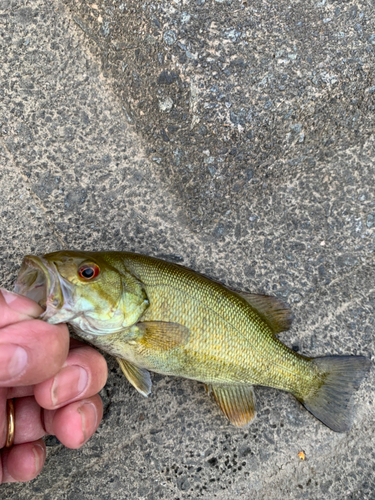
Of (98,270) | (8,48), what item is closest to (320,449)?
(98,270)

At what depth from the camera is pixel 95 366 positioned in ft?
6.37

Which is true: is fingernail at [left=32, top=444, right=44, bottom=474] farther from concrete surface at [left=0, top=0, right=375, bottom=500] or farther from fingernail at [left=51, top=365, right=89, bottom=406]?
fingernail at [left=51, top=365, right=89, bottom=406]

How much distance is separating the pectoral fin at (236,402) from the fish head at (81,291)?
73cm

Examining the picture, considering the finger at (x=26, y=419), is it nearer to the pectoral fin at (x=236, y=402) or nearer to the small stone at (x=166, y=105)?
the pectoral fin at (x=236, y=402)

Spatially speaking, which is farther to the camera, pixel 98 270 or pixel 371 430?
pixel 371 430

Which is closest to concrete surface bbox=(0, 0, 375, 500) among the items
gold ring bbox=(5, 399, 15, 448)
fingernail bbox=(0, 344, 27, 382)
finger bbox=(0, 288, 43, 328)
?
gold ring bbox=(5, 399, 15, 448)

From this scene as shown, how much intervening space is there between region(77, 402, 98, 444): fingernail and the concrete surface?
1.55 ft

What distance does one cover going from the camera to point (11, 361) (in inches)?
60.1

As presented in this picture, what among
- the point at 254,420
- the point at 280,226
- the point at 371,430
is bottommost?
the point at 371,430

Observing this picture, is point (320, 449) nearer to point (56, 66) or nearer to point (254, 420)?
point (254, 420)

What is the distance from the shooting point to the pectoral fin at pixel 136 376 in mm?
2182

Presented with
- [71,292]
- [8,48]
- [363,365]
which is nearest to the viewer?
[71,292]

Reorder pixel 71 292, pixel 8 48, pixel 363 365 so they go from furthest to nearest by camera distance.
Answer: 1. pixel 8 48
2. pixel 363 365
3. pixel 71 292

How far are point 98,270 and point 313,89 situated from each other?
165 cm
